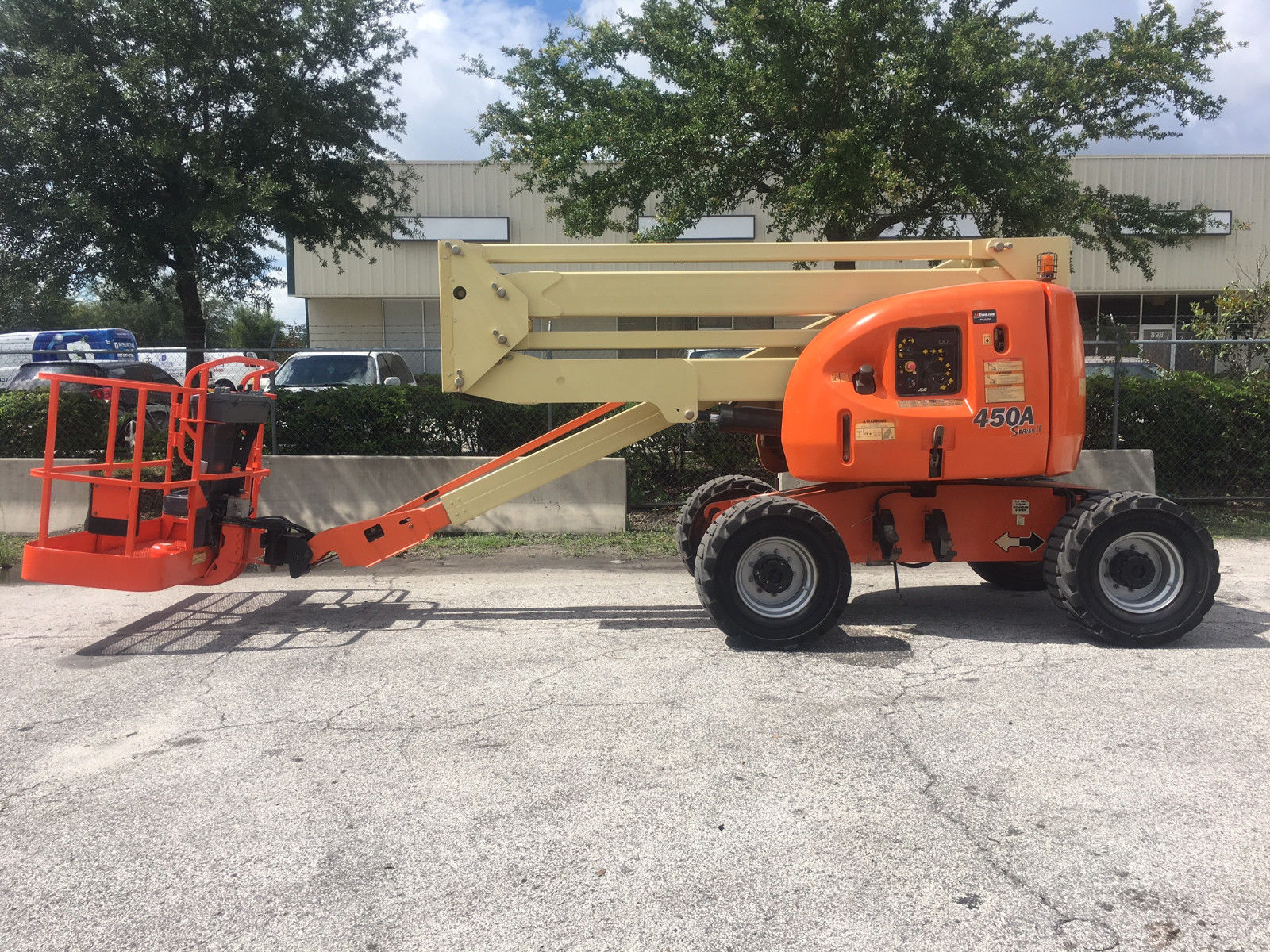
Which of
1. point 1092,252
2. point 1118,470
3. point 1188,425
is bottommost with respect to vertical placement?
point 1118,470

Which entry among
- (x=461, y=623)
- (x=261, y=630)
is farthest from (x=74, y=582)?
(x=461, y=623)

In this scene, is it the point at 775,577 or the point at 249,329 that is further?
the point at 249,329

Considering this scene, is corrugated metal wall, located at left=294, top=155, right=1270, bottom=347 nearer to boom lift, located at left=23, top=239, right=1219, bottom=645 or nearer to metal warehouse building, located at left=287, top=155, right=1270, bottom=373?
metal warehouse building, located at left=287, top=155, right=1270, bottom=373

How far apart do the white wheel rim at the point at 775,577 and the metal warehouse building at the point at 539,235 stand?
23.0 metres

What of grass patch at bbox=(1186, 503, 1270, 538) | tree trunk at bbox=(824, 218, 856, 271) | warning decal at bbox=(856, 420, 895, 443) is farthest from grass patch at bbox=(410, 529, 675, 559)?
grass patch at bbox=(1186, 503, 1270, 538)

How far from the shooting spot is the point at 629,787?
412 centimetres

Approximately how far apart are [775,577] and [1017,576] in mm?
2598

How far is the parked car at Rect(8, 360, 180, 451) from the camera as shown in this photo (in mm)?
10422

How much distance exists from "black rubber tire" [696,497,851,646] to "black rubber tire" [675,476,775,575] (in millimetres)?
1403

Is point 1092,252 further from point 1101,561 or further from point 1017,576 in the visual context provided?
point 1101,561

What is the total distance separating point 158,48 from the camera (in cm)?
1389

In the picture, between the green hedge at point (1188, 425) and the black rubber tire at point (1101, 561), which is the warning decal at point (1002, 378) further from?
the green hedge at point (1188, 425)

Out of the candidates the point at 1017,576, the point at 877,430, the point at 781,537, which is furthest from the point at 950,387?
the point at 1017,576

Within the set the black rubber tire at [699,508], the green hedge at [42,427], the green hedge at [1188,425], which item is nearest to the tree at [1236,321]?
the green hedge at [1188,425]
